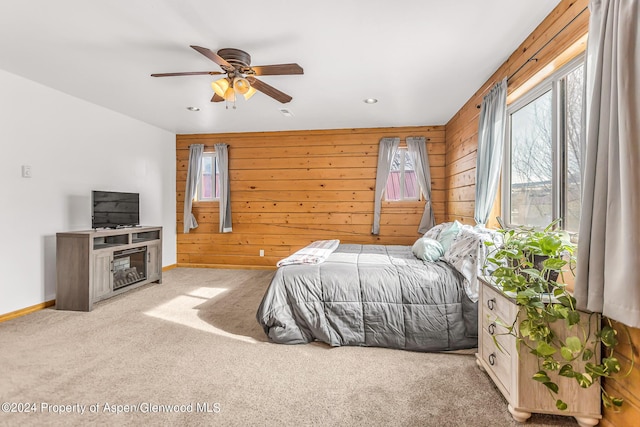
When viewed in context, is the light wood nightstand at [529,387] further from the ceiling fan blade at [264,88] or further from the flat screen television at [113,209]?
the flat screen television at [113,209]

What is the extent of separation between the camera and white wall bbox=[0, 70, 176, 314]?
3.08 metres

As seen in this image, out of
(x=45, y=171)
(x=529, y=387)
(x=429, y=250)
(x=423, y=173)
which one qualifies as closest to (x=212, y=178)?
(x=45, y=171)

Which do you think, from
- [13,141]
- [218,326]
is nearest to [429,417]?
[218,326]

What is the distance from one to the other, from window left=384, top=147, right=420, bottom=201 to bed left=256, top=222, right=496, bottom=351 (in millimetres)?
2449

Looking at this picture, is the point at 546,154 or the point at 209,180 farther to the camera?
the point at 209,180

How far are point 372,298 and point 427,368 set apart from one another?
0.59 meters

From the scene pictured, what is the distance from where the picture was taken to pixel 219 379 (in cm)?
200

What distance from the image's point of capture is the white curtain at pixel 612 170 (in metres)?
1.22

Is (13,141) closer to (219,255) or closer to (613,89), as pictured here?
(219,255)

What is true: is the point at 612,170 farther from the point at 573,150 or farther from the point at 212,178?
the point at 212,178

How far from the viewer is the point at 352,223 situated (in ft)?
16.9

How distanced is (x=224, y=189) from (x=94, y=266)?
233 cm

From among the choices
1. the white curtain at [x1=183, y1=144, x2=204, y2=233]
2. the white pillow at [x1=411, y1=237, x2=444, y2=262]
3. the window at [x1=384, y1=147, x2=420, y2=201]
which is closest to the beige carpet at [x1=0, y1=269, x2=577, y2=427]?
the white pillow at [x1=411, y1=237, x2=444, y2=262]

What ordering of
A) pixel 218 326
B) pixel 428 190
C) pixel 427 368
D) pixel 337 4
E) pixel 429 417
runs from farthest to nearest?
pixel 428 190 → pixel 218 326 → pixel 427 368 → pixel 337 4 → pixel 429 417
